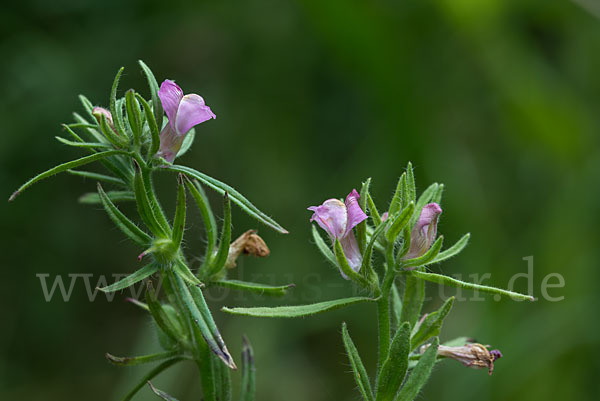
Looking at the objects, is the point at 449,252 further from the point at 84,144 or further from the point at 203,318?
the point at 84,144

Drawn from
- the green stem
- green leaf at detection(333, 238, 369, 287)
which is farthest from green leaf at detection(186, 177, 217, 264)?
the green stem

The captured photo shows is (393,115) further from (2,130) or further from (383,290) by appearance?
(383,290)

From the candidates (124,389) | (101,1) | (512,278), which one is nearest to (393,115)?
(512,278)

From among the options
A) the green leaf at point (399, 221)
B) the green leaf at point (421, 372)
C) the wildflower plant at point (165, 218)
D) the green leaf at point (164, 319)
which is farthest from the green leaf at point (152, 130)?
the green leaf at point (421, 372)

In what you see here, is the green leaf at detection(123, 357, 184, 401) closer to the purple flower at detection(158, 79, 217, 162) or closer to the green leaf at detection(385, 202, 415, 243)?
the purple flower at detection(158, 79, 217, 162)

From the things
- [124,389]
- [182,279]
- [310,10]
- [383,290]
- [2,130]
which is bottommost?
[124,389]

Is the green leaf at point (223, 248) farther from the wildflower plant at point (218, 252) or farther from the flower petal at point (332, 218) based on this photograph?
the flower petal at point (332, 218)
